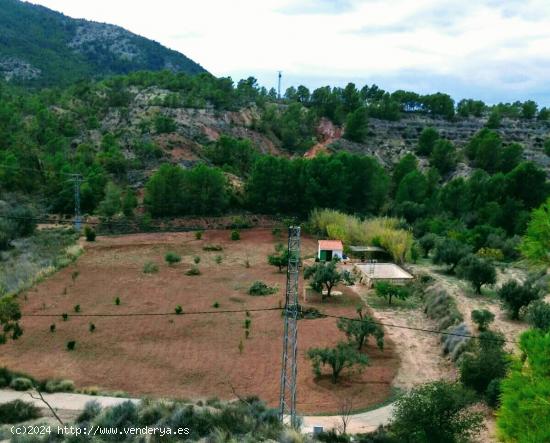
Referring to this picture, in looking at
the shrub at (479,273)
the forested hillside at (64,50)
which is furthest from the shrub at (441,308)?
the forested hillside at (64,50)

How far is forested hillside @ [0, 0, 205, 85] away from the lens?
9775 centimetres

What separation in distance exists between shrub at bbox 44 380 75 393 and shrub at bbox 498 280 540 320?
17.4 m

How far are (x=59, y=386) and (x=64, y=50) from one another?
402 ft

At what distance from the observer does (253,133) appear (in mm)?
73688

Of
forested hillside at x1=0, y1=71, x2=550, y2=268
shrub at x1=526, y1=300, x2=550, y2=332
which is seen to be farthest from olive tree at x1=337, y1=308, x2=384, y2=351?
forested hillside at x1=0, y1=71, x2=550, y2=268

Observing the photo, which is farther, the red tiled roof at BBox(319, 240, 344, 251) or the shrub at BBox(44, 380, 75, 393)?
the red tiled roof at BBox(319, 240, 344, 251)

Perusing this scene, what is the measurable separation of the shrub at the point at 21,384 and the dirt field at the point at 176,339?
1.12 metres

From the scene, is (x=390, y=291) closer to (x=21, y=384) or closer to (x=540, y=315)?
(x=540, y=315)

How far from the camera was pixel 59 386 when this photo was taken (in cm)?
1545

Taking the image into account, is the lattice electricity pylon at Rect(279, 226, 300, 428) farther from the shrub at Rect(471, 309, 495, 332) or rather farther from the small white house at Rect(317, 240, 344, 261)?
the small white house at Rect(317, 240, 344, 261)

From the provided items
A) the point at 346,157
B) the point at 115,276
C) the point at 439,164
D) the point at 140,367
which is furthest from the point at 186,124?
the point at 140,367

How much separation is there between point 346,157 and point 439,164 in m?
20.6

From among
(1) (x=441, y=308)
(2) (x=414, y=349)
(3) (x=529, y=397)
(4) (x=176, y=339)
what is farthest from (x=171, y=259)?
(3) (x=529, y=397)

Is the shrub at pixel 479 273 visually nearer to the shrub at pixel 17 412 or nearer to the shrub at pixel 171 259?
the shrub at pixel 171 259
